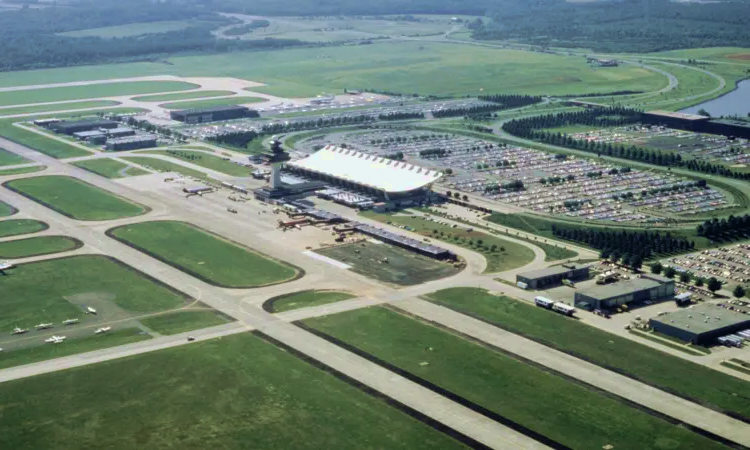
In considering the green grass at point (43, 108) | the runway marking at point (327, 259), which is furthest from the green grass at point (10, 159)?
the runway marking at point (327, 259)

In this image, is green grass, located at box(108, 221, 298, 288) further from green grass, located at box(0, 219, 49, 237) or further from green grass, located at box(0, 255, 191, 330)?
green grass, located at box(0, 219, 49, 237)

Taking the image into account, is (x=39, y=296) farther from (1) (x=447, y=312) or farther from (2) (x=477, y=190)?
(2) (x=477, y=190)

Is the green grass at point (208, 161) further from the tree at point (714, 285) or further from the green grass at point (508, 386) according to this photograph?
the tree at point (714, 285)

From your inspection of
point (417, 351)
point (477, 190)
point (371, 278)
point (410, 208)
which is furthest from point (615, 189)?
point (417, 351)

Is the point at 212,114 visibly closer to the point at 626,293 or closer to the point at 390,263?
the point at 390,263

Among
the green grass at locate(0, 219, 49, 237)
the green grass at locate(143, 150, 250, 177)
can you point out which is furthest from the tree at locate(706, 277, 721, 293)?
the green grass at locate(0, 219, 49, 237)

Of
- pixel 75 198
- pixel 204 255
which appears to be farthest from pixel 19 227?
pixel 204 255
